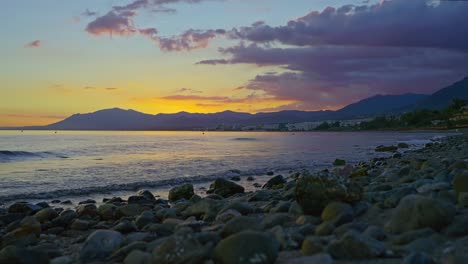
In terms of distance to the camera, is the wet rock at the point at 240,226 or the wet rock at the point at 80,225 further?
the wet rock at the point at 80,225

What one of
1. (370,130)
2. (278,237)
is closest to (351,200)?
(278,237)

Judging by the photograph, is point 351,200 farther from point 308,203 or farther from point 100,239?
point 100,239

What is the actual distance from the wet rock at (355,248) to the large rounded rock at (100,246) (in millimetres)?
2831

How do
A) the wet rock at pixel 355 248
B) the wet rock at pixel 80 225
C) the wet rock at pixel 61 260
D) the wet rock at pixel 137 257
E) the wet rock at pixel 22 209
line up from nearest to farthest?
the wet rock at pixel 355 248
the wet rock at pixel 137 257
the wet rock at pixel 61 260
the wet rock at pixel 80 225
the wet rock at pixel 22 209

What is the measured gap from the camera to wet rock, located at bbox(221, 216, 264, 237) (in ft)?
17.3

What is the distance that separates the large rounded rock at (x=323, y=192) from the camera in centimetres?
638

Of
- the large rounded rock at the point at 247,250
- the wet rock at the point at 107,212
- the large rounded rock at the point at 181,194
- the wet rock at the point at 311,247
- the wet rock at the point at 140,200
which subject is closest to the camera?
the large rounded rock at the point at 247,250

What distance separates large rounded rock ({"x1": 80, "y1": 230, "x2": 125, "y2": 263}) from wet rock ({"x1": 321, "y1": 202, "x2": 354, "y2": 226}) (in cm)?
279

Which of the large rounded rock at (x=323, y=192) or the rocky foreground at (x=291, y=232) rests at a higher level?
the large rounded rock at (x=323, y=192)

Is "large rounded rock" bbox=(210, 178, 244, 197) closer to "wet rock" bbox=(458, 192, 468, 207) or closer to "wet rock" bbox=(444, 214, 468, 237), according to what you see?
"wet rock" bbox=(458, 192, 468, 207)

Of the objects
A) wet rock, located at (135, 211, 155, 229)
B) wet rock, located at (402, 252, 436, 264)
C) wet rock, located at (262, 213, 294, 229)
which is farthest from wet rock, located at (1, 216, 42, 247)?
wet rock, located at (402, 252, 436, 264)

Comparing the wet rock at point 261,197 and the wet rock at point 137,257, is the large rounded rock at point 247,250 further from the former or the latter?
the wet rock at point 261,197

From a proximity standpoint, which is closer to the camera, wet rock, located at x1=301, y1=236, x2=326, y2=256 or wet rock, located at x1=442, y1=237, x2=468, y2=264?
wet rock, located at x1=442, y1=237, x2=468, y2=264

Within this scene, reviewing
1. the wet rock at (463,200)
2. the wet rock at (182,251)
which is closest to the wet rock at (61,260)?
the wet rock at (182,251)
